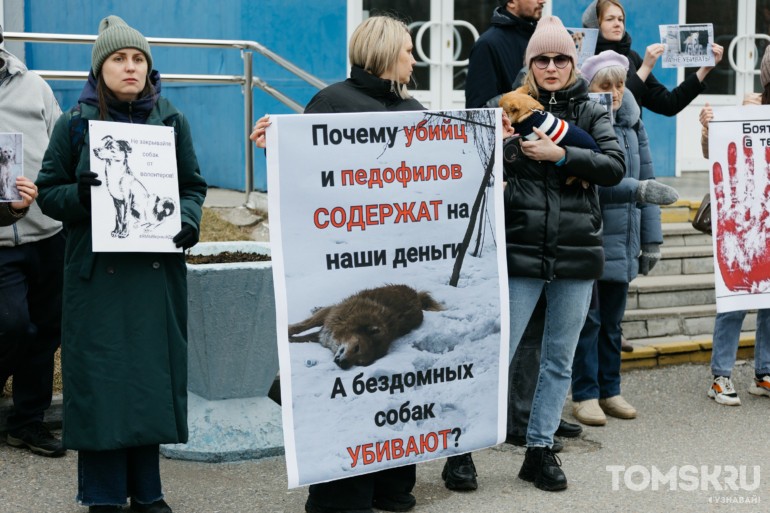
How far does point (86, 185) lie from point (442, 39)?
6.38 m

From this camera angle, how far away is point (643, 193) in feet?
16.0

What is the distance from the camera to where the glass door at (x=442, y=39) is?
375 inches

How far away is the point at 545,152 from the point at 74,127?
5.96ft

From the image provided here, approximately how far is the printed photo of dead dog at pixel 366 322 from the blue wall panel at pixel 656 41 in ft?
23.4

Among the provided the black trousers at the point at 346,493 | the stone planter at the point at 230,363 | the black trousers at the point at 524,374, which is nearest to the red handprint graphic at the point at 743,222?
the black trousers at the point at 524,374

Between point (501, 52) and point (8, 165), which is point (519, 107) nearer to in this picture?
point (501, 52)

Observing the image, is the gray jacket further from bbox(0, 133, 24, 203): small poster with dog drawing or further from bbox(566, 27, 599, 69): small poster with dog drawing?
bbox(566, 27, 599, 69): small poster with dog drawing

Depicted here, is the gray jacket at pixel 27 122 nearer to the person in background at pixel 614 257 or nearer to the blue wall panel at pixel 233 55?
the person in background at pixel 614 257

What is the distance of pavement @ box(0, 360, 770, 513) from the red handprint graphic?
0.79 meters

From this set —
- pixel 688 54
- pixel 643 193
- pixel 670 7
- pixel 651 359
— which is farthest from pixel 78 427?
pixel 670 7

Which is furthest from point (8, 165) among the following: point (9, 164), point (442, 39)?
point (442, 39)

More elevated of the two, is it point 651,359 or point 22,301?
point 22,301

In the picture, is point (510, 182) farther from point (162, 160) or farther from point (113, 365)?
point (113, 365)

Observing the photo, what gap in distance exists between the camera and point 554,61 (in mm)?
4242
